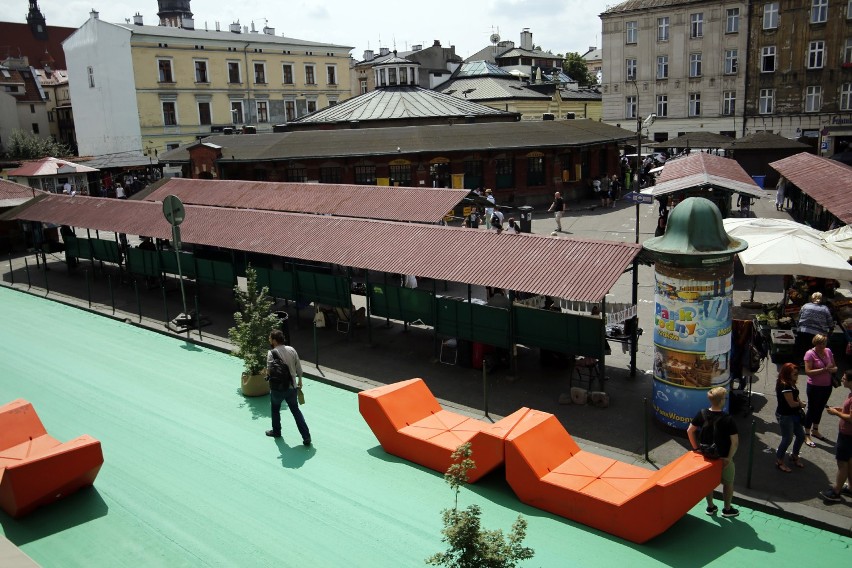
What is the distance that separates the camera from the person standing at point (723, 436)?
336 inches

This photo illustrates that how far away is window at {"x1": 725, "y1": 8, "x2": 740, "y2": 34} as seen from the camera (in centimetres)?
5562

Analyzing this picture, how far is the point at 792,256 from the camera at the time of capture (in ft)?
49.8

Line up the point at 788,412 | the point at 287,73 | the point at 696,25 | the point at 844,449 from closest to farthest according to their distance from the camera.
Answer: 1. the point at 844,449
2. the point at 788,412
3. the point at 696,25
4. the point at 287,73

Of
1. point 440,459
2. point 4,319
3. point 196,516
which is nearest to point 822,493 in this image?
point 440,459

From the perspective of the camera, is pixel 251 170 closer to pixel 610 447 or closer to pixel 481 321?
pixel 481 321

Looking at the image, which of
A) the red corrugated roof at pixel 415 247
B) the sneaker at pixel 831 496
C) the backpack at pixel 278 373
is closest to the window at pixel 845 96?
the red corrugated roof at pixel 415 247

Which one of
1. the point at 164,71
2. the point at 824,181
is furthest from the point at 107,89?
the point at 824,181

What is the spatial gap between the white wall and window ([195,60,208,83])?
5.78 meters

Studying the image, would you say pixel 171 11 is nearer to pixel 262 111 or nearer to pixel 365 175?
pixel 262 111

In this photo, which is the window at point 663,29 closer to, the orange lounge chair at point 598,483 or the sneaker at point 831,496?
the sneaker at point 831,496

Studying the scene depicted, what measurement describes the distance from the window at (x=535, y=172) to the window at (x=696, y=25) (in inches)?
1117

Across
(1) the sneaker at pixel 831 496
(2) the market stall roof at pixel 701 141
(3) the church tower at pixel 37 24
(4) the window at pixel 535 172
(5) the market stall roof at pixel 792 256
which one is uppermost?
(3) the church tower at pixel 37 24

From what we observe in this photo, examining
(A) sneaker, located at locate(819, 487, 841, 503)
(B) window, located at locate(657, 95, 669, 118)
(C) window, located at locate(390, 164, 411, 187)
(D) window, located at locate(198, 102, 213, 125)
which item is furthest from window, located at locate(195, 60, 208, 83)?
(A) sneaker, located at locate(819, 487, 841, 503)

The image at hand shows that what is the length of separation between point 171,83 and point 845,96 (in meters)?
55.4
